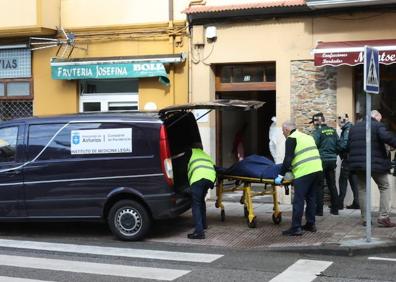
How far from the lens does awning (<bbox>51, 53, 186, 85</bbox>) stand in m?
12.8

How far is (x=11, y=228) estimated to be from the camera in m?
10.2

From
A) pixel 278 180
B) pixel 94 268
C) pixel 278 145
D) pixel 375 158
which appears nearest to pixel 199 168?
pixel 278 180

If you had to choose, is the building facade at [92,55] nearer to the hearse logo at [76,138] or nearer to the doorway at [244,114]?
the doorway at [244,114]

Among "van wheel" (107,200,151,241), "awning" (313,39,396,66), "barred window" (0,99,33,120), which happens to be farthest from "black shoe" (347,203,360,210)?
"barred window" (0,99,33,120)

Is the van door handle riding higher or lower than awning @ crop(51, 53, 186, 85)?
lower

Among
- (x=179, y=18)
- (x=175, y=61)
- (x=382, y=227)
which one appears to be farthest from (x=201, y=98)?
(x=382, y=227)

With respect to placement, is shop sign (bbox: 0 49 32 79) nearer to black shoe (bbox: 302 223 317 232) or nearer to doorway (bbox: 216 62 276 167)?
doorway (bbox: 216 62 276 167)

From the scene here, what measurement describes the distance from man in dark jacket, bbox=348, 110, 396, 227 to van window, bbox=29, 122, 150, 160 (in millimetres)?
3268

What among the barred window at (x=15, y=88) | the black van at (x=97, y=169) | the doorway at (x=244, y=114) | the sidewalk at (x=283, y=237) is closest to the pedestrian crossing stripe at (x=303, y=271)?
the sidewalk at (x=283, y=237)

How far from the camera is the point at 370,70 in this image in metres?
8.37

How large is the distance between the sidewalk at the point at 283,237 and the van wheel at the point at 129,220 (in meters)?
0.32

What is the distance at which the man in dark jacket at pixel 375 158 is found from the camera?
9.33 metres

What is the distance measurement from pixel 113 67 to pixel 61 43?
1600 mm

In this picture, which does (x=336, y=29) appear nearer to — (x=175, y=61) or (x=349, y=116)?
(x=349, y=116)
